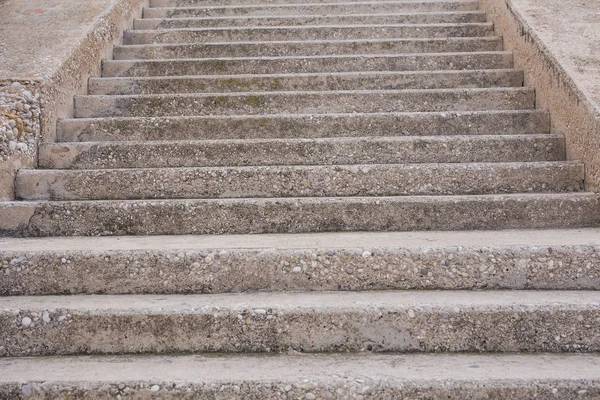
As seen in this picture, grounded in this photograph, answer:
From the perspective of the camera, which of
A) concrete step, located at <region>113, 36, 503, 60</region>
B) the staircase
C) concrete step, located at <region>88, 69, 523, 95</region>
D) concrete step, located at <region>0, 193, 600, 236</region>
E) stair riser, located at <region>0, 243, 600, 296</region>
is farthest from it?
concrete step, located at <region>113, 36, 503, 60</region>

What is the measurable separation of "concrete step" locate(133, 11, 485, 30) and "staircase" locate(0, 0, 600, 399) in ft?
2.18

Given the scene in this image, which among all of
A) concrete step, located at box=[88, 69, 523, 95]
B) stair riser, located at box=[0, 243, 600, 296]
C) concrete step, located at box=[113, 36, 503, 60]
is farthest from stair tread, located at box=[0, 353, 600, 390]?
concrete step, located at box=[113, 36, 503, 60]

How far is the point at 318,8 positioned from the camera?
201 inches

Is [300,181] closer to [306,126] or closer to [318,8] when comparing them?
[306,126]

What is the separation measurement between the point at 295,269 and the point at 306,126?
4.38 feet

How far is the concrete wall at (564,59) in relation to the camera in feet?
9.35

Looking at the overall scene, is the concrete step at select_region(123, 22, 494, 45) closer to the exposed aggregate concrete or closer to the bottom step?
the exposed aggregate concrete

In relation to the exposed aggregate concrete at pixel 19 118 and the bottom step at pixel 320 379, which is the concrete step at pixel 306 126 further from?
the bottom step at pixel 320 379

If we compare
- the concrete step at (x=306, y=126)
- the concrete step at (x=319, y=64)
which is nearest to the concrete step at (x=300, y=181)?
the concrete step at (x=306, y=126)

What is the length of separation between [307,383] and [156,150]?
74.4 inches

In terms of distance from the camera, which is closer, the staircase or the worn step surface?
the staircase

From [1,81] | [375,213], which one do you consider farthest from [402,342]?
[1,81]

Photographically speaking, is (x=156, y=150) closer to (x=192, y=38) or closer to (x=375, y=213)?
(x=375, y=213)

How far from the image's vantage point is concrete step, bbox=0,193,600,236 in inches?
104
